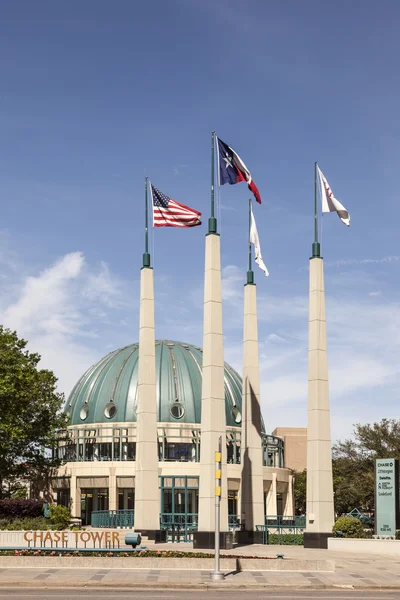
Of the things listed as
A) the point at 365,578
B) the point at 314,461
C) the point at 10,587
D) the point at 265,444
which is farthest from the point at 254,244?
the point at 265,444

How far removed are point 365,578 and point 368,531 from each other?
17381mm

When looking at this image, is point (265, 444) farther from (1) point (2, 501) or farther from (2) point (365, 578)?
(2) point (365, 578)

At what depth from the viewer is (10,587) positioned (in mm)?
25672

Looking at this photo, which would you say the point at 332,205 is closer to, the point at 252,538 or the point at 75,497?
the point at 252,538

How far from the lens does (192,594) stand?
24.2m

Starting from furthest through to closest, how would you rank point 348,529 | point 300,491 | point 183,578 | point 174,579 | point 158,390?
point 300,491 < point 158,390 < point 348,529 < point 183,578 < point 174,579

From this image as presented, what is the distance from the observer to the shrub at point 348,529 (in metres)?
44.1

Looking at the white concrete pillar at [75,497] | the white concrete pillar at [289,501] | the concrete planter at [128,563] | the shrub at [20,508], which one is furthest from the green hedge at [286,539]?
the white concrete pillar at [289,501]

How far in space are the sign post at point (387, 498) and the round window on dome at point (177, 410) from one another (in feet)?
119

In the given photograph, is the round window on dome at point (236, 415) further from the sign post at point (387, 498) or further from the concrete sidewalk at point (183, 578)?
the concrete sidewalk at point (183, 578)

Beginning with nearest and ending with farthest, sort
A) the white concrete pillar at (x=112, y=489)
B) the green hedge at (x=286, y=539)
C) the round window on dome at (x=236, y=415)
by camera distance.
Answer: the green hedge at (x=286, y=539), the white concrete pillar at (x=112, y=489), the round window on dome at (x=236, y=415)

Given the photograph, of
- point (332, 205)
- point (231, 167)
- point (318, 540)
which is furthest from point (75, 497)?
point (231, 167)

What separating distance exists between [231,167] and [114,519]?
30016 mm

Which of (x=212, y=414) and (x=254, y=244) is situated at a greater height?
(x=254, y=244)
